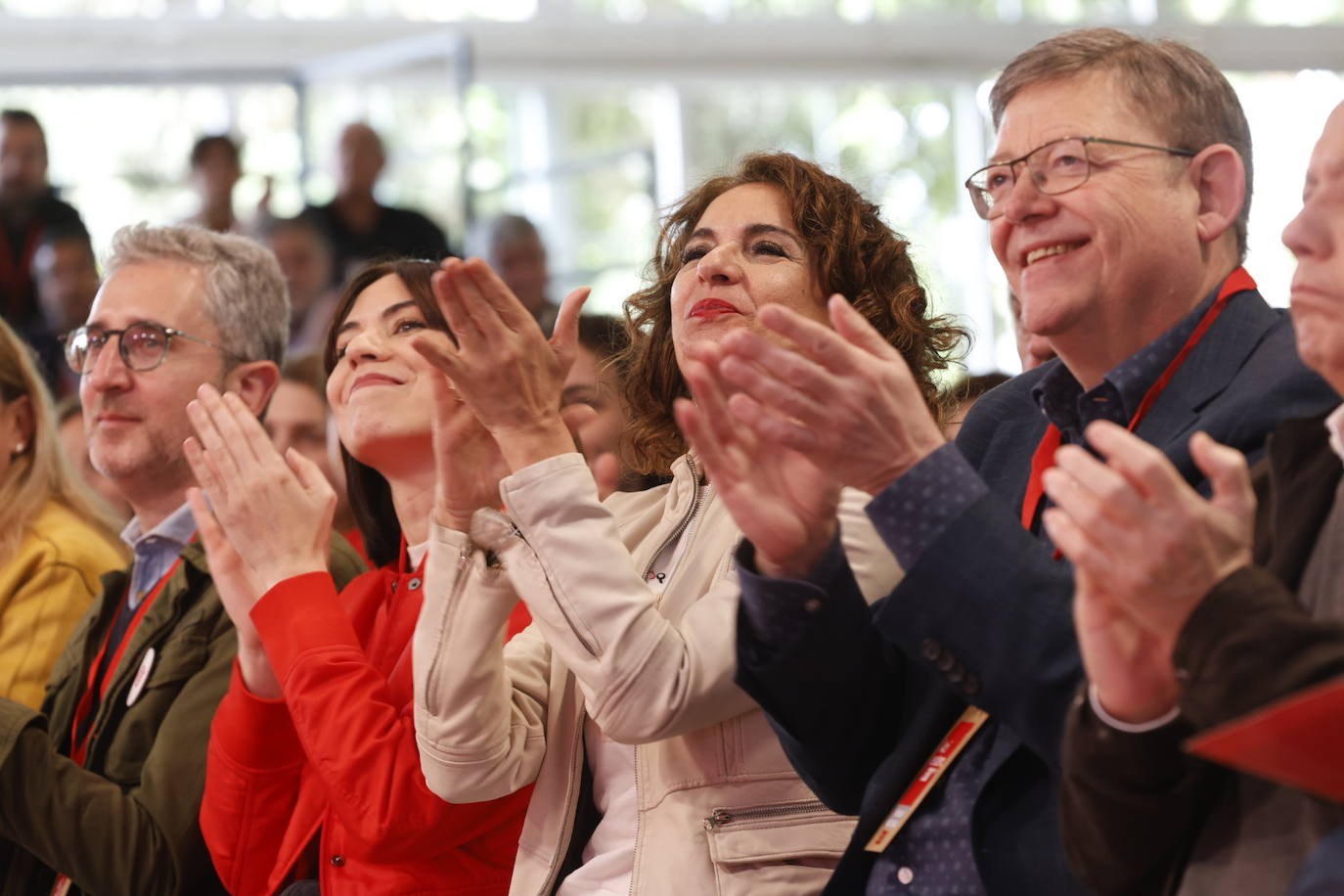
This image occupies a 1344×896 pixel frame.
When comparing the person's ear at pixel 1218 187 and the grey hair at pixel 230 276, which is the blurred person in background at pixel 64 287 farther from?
the person's ear at pixel 1218 187

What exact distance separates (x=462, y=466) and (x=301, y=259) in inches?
166

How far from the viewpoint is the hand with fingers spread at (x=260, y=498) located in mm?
2348

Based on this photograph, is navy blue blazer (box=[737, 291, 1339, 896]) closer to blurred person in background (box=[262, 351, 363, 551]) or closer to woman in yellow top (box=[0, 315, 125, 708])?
woman in yellow top (box=[0, 315, 125, 708])

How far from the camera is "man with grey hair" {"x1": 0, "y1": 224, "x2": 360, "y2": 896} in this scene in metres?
2.52

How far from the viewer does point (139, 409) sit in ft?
9.87

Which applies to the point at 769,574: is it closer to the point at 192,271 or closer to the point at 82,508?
the point at 192,271

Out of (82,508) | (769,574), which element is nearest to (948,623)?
(769,574)

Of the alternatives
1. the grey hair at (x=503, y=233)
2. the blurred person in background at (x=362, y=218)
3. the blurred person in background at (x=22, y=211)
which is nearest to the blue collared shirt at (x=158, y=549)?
the blurred person in background at (x=22, y=211)

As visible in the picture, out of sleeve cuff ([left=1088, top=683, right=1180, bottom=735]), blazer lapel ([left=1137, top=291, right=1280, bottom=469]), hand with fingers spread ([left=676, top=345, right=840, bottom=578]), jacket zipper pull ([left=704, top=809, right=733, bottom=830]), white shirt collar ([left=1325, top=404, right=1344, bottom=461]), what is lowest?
jacket zipper pull ([left=704, top=809, right=733, bottom=830])

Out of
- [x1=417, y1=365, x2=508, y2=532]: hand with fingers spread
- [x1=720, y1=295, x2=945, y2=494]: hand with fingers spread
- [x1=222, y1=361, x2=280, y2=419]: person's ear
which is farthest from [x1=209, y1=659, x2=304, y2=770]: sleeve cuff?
[x1=720, y1=295, x2=945, y2=494]: hand with fingers spread

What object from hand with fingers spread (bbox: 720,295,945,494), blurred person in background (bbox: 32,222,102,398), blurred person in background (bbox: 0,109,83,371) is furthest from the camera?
blurred person in background (bbox: 0,109,83,371)

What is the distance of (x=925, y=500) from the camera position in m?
1.46

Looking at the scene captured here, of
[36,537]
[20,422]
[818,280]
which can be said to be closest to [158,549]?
[36,537]

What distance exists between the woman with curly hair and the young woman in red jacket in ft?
0.43
